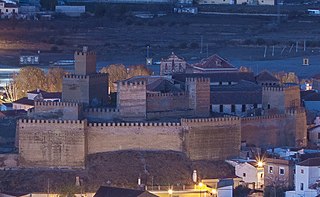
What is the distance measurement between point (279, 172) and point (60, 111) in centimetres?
590

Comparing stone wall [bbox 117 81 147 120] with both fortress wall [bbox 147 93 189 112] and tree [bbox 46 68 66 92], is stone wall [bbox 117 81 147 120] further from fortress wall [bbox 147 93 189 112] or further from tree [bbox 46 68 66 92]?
tree [bbox 46 68 66 92]

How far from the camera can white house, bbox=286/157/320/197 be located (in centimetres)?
3534

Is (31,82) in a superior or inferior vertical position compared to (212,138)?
superior

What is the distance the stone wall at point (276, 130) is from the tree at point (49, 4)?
177 feet

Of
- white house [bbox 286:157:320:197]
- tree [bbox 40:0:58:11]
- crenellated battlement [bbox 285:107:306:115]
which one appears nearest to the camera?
white house [bbox 286:157:320:197]

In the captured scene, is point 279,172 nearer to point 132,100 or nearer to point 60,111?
point 132,100

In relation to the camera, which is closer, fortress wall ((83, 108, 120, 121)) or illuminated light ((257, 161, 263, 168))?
illuminated light ((257, 161, 263, 168))

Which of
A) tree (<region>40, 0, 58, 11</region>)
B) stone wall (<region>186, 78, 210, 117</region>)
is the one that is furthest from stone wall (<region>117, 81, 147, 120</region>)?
tree (<region>40, 0, 58, 11</region>)

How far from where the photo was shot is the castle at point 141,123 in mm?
38906

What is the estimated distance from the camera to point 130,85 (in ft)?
132

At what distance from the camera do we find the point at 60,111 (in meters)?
39.8

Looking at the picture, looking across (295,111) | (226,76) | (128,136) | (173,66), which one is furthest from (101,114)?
(173,66)

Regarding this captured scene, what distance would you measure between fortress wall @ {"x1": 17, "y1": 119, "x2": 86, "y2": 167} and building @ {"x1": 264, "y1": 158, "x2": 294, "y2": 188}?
4529 millimetres

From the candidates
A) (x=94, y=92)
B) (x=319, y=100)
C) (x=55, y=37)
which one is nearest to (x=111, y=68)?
(x=319, y=100)
